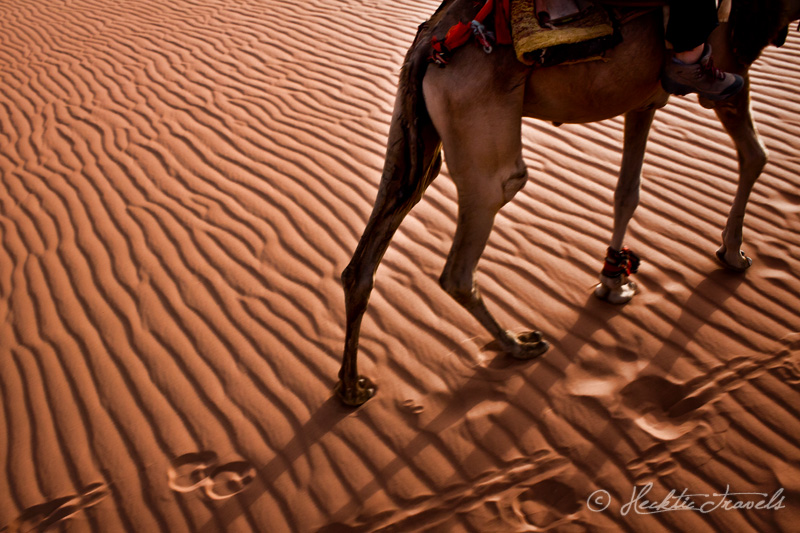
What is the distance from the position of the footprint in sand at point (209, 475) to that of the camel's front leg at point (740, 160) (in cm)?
295

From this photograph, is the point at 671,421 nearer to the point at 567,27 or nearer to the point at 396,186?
the point at 396,186

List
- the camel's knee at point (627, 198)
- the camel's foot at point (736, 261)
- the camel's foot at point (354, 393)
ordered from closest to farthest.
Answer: the camel's foot at point (354, 393)
the camel's knee at point (627, 198)
the camel's foot at point (736, 261)

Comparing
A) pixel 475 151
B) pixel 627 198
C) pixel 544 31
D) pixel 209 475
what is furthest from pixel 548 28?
pixel 209 475

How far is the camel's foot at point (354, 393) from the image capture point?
2971mm

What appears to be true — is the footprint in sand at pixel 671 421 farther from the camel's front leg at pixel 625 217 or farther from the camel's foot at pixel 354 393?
the camel's foot at pixel 354 393

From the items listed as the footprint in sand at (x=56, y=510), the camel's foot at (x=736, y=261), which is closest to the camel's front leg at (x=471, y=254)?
the camel's foot at (x=736, y=261)

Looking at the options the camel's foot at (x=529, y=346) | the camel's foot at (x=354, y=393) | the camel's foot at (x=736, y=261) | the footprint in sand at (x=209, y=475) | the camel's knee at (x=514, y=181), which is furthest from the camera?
the camel's foot at (x=736, y=261)

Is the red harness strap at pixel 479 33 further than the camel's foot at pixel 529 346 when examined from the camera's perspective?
No

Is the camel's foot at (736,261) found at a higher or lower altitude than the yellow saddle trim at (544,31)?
lower

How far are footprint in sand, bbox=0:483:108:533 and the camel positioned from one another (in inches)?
49.0

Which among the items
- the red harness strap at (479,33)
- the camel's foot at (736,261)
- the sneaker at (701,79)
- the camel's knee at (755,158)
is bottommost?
the camel's foot at (736,261)

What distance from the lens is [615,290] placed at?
3.34m

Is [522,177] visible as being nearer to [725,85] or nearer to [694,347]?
[725,85]

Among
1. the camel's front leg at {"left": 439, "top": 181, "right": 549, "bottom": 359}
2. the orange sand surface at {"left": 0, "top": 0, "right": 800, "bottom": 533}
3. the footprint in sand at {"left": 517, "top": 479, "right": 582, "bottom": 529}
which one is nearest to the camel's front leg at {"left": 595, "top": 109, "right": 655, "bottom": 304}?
the orange sand surface at {"left": 0, "top": 0, "right": 800, "bottom": 533}
